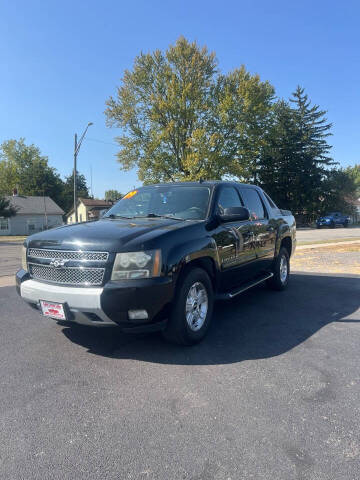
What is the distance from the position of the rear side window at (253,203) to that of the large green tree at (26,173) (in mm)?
63693

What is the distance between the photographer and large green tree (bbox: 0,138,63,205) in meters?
63.9

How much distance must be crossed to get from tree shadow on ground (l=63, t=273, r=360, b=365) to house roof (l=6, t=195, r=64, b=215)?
44.9 meters

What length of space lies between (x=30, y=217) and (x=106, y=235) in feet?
157

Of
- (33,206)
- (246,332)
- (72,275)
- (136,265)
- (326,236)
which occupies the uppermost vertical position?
(33,206)

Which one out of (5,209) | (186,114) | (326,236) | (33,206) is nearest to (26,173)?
(33,206)

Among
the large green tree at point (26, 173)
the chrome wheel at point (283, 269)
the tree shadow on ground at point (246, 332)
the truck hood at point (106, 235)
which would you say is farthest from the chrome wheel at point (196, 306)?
the large green tree at point (26, 173)

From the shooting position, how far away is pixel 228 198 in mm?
4656

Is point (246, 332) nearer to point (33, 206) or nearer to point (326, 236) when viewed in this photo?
point (326, 236)

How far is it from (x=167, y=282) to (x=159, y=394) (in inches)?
37.5

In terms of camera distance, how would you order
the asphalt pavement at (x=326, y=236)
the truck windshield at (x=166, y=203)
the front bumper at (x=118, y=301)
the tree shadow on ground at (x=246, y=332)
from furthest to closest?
the asphalt pavement at (x=326, y=236) → the truck windshield at (x=166, y=203) → the tree shadow on ground at (x=246, y=332) → the front bumper at (x=118, y=301)

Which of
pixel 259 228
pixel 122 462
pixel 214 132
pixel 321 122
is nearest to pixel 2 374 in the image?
pixel 122 462

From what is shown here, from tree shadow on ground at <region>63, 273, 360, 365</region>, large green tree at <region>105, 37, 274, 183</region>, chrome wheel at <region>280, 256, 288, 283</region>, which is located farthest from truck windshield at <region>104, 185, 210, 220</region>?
large green tree at <region>105, 37, 274, 183</region>

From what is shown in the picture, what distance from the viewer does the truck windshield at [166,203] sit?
417cm

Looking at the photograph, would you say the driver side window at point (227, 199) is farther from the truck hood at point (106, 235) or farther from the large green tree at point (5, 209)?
the large green tree at point (5, 209)
